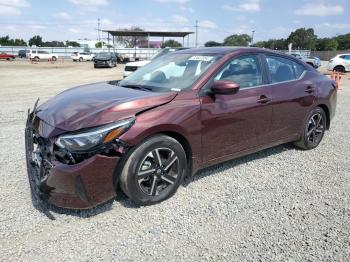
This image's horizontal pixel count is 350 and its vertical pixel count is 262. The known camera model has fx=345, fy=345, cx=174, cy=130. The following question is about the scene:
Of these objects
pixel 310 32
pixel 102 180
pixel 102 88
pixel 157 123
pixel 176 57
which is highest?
pixel 310 32

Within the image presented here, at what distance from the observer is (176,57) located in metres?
4.66

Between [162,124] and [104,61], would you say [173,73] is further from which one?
[104,61]

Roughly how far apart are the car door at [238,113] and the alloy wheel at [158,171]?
1.46 ft

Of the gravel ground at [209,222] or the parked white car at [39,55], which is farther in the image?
the parked white car at [39,55]

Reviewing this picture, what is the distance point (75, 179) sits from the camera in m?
3.01

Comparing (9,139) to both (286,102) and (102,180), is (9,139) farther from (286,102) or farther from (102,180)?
(286,102)

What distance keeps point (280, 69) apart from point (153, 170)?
255 centimetres

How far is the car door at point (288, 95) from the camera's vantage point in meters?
4.67

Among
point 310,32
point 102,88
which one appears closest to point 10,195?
point 102,88

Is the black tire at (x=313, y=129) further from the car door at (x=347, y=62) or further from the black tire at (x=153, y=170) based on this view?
the car door at (x=347, y=62)

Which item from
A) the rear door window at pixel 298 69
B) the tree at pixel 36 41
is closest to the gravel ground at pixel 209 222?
the rear door window at pixel 298 69

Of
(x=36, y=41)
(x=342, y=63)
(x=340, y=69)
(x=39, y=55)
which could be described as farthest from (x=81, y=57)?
(x=36, y=41)

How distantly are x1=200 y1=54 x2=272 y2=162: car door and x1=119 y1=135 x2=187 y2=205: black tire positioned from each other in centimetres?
41

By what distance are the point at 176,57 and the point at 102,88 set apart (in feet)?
3.63
